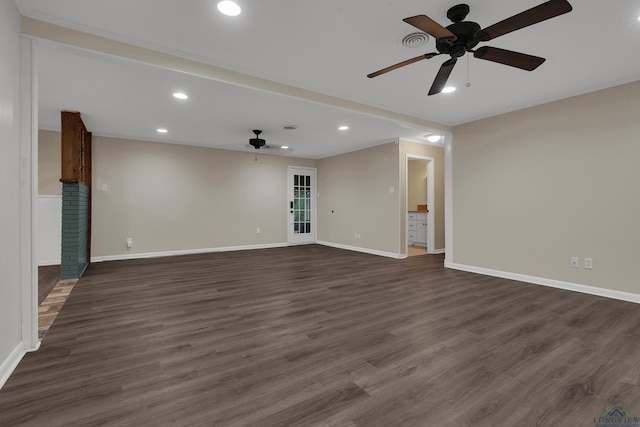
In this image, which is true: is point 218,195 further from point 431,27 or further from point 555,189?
point 555,189

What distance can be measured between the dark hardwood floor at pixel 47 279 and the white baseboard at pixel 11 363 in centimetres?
153

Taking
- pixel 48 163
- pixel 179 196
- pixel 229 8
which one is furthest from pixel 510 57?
pixel 48 163

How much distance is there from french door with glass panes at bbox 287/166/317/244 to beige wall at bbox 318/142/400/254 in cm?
22

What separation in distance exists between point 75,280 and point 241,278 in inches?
91.4

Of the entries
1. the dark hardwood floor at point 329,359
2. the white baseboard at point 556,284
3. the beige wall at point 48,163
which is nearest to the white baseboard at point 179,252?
the beige wall at point 48,163

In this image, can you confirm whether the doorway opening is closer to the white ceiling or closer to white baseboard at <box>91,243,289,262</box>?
the white ceiling

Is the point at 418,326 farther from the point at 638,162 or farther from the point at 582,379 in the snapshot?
the point at 638,162

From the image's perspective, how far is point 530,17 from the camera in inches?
70.7

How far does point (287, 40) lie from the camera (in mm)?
2594

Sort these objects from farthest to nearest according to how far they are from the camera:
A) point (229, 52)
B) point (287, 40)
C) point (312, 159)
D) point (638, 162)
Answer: point (312, 159)
point (638, 162)
point (229, 52)
point (287, 40)

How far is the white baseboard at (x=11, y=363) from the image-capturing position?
6.01 feet

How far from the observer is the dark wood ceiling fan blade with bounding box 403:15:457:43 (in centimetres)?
181

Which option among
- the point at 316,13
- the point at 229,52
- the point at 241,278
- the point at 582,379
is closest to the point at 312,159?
the point at 241,278

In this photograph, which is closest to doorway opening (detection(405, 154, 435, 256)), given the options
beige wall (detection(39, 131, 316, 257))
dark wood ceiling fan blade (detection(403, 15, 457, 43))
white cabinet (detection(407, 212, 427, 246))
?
white cabinet (detection(407, 212, 427, 246))
